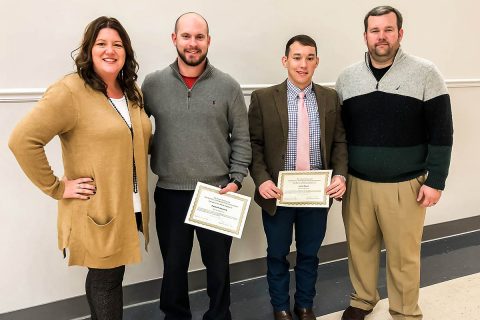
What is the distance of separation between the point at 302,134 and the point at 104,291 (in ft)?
3.81

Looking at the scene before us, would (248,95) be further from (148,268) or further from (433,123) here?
(148,268)

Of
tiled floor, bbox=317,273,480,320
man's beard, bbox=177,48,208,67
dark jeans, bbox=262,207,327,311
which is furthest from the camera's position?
tiled floor, bbox=317,273,480,320

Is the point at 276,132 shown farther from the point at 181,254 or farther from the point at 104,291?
the point at 104,291

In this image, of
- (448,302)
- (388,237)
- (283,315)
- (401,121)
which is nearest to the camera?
(401,121)

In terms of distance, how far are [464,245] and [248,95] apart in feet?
7.46

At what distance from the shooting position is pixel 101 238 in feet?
5.06

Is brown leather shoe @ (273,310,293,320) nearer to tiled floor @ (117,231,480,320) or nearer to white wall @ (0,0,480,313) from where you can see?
tiled floor @ (117,231,480,320)

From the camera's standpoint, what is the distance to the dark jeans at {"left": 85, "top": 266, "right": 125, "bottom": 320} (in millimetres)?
1622

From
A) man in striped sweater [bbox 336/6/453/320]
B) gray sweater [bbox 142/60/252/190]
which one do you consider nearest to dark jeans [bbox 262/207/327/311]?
man in striped sweater [bbox 336/6/453/320]

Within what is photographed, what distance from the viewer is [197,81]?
1.80 m

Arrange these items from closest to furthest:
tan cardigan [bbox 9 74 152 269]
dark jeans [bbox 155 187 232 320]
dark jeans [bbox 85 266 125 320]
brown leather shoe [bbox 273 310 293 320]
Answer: tan cardigan [bbox 9 74 152 269]
dark jeans [bbox 85 266 125 320]
dark jeans [bbox 155 187 232 320]
brown leather shoe [bbox 273 310 293 320]

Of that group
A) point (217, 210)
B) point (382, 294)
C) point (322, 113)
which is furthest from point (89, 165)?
point (382, 294)

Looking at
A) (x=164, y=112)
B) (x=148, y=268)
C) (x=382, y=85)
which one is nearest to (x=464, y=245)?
(x=382, y=85)

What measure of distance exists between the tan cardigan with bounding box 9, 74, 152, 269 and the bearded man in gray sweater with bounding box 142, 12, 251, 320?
215mm
